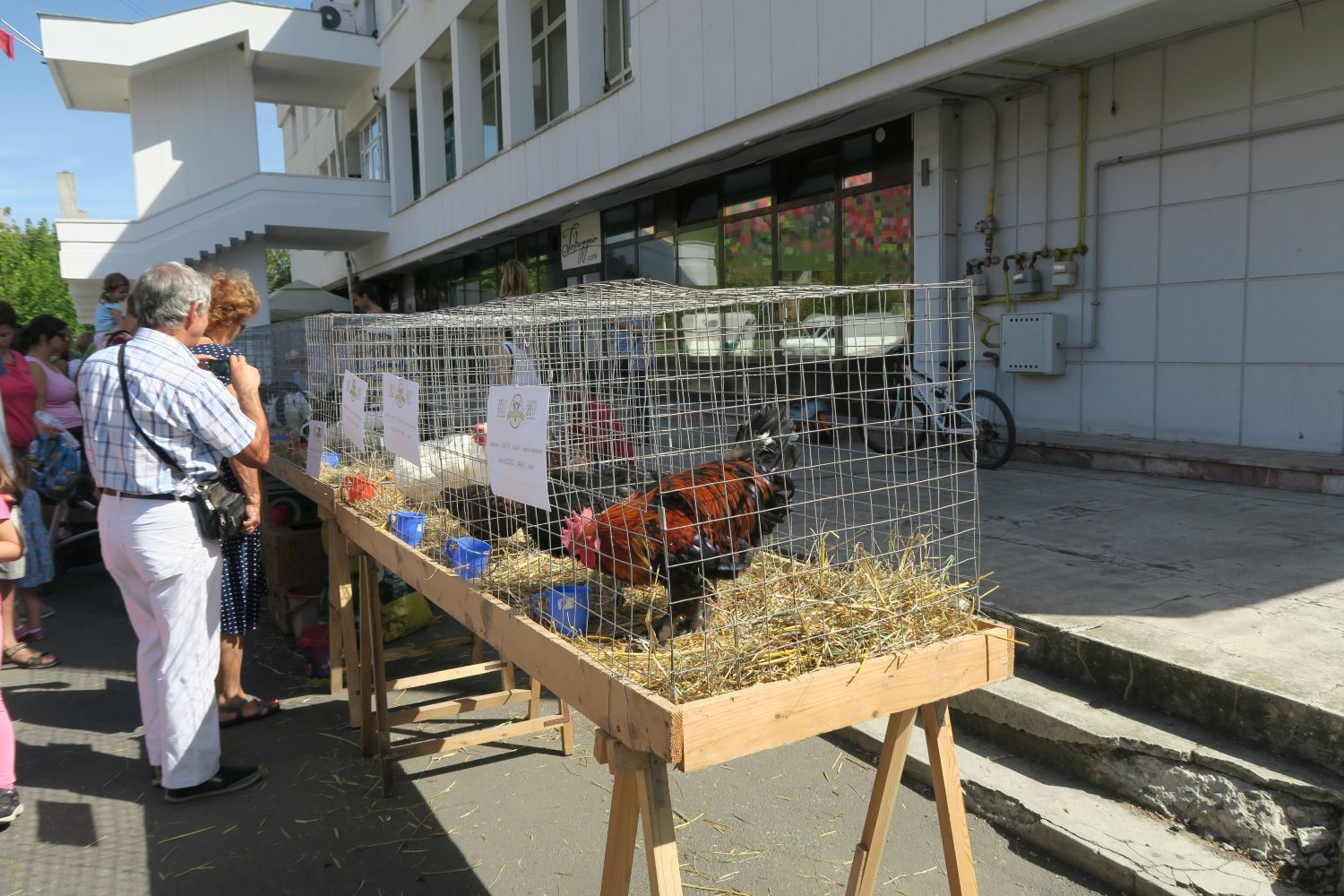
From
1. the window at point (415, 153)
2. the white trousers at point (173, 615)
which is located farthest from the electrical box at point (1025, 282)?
the window at point (415, 153)

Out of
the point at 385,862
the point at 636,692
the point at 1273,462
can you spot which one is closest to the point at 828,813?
the point at 385,862

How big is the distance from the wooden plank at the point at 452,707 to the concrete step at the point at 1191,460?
206 inches

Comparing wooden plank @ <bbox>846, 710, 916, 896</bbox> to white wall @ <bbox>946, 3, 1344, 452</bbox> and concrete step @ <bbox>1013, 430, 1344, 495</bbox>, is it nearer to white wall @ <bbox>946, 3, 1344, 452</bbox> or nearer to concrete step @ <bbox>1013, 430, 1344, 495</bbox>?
concrete step @ <bbox>1013, 430, 1344, 495</bbox>

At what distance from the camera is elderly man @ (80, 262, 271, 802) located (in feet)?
10.5

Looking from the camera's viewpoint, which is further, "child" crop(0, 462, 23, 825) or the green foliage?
the green foliage

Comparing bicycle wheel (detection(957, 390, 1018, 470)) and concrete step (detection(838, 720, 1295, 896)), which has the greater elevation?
bicycle wheel (detection(957, 390, 1018, 470))

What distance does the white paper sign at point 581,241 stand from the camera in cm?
1357

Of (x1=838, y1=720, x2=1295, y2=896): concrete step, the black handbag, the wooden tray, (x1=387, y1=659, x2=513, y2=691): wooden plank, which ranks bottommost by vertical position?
(x1=838, y1=720, x2=1295, y2=896): concrete step

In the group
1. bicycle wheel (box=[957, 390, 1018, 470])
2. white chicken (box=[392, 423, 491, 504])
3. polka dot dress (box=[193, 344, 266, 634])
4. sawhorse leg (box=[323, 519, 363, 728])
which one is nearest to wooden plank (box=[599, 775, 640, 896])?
white chicken (box=[392, 423, 491, 504])

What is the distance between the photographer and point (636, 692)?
1705 mm

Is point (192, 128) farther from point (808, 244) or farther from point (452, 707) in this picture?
point (452, 707)

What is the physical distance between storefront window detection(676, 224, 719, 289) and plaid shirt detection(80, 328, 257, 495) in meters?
8.48

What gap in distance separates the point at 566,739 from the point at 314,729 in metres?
1.31

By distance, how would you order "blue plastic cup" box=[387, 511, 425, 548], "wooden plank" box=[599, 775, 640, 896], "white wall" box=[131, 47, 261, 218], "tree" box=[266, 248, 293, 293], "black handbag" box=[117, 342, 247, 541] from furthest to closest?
"tree" box=[266, 248, 293, 293], "white wall" box=[131, 47, 261, 218], "black handbag" box=[117, 342, 247, 541], "blue plastic cup" box=[387, 511, 425, 548], "wooden plank" box=[599, 775, 640, 896]
